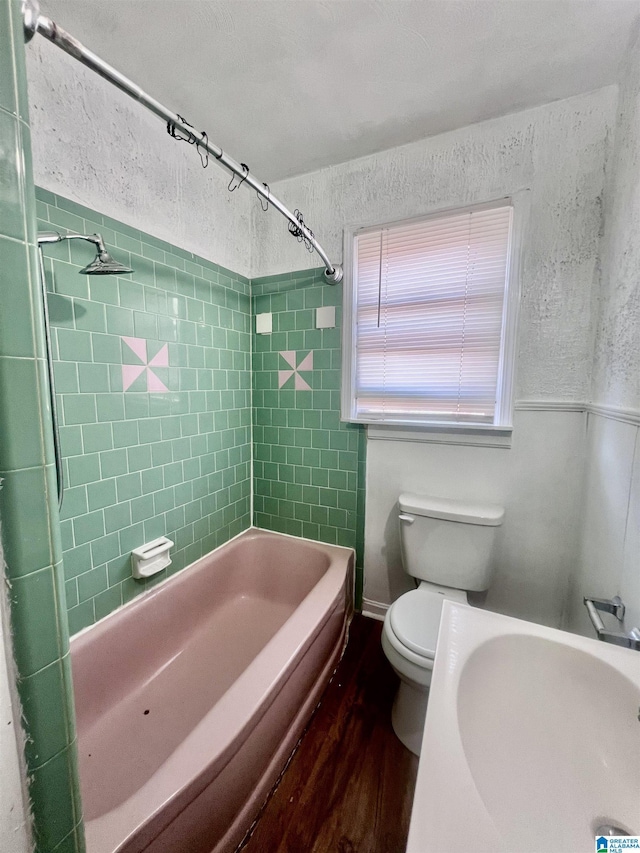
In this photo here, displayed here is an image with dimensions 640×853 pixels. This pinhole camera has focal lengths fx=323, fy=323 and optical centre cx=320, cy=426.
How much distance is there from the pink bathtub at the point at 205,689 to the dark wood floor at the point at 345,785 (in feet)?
0.22

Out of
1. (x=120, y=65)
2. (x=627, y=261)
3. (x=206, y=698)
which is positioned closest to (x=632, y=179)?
(x=627, y=261)

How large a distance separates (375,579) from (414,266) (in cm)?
172

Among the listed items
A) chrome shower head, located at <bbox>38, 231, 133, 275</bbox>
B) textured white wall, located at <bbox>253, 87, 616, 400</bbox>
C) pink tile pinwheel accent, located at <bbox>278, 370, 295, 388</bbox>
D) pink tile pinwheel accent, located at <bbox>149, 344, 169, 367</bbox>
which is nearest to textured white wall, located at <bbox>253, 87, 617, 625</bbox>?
textured white wall, located at <bbox>253, 87, 616, 400</bbox>

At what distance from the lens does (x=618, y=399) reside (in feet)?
3.57

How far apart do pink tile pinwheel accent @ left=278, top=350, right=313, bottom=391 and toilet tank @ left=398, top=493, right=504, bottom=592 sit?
871 millimetres

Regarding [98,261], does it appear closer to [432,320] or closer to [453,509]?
[432,320]

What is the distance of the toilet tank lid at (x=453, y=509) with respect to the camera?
57.4 inches

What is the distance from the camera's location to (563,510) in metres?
1.45

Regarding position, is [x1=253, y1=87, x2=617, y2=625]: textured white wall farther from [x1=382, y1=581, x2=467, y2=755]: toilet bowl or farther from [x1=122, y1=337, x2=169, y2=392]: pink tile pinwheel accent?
[x1=122, y1=337, x2=169, y2=392]: pink tile pinwheel accent

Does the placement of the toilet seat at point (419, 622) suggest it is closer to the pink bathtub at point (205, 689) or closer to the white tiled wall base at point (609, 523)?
the pink bathtub at point (205, 689)

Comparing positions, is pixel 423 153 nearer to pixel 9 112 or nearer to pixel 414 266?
pixel 414 266

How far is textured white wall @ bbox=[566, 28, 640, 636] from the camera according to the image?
96 cm

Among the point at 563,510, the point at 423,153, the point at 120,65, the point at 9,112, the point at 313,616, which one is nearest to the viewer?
the point at 9,112

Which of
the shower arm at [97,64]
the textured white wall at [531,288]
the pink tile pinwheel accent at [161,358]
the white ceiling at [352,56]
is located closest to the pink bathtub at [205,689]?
the textured white wall at [531,288]
